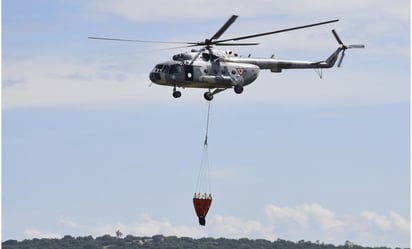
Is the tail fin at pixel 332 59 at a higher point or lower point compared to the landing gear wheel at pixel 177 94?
higher

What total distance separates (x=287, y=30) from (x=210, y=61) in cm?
925

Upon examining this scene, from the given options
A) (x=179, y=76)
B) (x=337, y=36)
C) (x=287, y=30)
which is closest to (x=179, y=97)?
(x=179, y=76)

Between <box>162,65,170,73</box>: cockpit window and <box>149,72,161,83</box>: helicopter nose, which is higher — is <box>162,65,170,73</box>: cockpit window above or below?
above

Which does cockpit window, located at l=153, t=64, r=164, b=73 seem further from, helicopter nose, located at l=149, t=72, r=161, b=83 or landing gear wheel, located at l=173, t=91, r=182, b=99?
landing gear wheel, located at l=173, t=91, r=182, b=99

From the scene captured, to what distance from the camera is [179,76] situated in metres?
102

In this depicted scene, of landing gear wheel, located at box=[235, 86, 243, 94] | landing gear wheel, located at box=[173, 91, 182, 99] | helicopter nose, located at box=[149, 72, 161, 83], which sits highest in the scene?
helicopter nose, located at box=[149, 72, 161, 83]

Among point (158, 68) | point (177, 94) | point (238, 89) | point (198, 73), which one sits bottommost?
point (177, 94)

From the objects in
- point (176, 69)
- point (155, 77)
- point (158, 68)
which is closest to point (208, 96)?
point (176, 69)

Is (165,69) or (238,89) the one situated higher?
(165,69)

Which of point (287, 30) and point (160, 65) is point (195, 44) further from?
point (287, 30)

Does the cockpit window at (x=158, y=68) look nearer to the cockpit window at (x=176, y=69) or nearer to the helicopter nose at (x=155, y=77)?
the helicopter nose at (x=155, y=77)

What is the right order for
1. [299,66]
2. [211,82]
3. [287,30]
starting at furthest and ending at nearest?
1. [299,66]
2. [211,82]
3. [287,30]

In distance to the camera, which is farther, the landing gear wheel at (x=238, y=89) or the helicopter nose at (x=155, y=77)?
the landing gear wheel at (x=238, y=89)

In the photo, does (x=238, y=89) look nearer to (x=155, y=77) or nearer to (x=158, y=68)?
(x=158, y=68)
